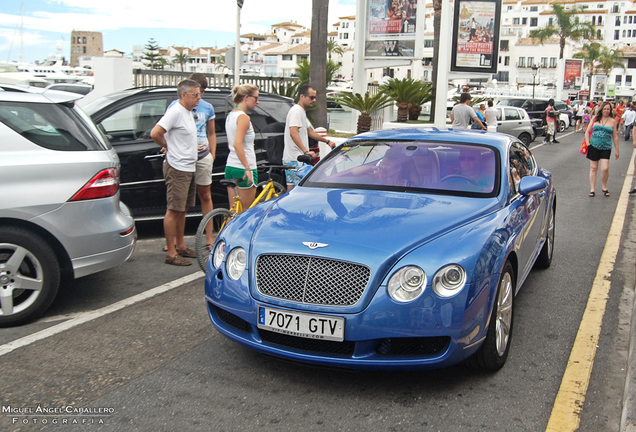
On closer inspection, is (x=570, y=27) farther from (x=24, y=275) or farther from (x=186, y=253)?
(x=24, y=275)

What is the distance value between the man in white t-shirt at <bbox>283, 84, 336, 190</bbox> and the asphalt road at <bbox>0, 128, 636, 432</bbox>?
2420 mm

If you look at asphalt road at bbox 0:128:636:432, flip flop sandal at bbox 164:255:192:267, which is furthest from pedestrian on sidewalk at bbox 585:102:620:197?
flip flop sandal at bbox 164:255:192:267

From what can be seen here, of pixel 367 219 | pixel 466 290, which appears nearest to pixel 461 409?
pixel 466 290

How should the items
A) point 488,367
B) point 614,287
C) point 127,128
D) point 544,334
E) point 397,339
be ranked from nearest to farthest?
point 397,339 → point 488,367 → point 544,334 → point 614,287 → point 127,128

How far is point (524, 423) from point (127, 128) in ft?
18.8

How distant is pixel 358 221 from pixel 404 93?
813 inches

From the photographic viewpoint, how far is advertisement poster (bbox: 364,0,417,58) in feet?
73.2

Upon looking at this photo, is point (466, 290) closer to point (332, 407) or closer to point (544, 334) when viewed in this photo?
point (332, 407)

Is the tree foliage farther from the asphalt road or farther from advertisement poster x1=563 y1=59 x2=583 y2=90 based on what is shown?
the asphalt road

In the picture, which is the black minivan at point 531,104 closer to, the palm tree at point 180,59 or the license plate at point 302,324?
the license plate at point 302,324

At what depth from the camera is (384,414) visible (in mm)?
3463

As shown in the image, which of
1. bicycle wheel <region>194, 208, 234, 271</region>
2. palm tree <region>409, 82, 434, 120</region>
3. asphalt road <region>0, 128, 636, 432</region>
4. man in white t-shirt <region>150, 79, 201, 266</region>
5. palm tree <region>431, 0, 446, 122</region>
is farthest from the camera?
palm tree <region>431, 0, 446, 122</region>

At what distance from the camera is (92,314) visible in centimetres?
506

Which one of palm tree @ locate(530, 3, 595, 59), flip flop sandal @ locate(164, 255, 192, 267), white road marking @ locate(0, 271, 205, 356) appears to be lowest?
white road marking @ locate(0, 271, 205, 356)
